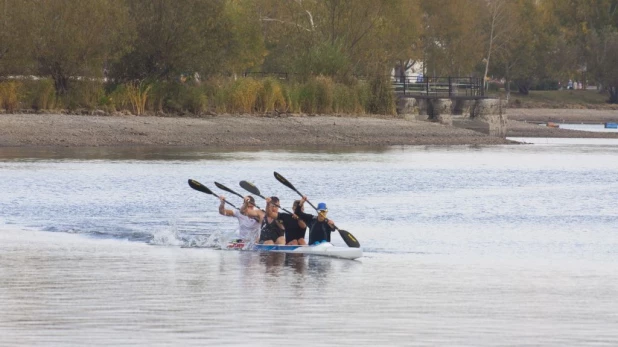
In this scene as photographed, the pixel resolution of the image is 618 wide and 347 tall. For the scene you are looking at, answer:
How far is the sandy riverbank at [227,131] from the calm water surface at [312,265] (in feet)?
22.3

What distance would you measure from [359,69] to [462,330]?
57683mm

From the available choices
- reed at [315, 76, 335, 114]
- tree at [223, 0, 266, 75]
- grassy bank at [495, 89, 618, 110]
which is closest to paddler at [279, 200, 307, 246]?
reed at [315, 76, 335, 114]

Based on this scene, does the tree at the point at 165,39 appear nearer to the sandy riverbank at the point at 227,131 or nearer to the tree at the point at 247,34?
the sandy riverbank at the point at 227,131

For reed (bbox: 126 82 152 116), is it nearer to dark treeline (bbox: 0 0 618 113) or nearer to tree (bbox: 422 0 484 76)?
dark treeline (bbox: 0 0 618 113)

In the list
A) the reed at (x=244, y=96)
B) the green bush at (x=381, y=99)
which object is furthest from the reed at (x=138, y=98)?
the green bush at (x=381, y=99)

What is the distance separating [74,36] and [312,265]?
121ft

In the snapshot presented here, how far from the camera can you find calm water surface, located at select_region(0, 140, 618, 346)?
1539 cm

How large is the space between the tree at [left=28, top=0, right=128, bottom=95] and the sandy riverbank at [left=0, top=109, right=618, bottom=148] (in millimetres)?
3688

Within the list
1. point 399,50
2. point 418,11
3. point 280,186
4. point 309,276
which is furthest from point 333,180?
point 418,11

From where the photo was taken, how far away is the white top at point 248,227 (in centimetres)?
2445

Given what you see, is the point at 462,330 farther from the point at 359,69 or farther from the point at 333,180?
the point at 359,69

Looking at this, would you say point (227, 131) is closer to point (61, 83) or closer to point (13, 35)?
point (61, 83)

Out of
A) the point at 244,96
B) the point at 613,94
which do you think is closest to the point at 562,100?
the point at 613,94

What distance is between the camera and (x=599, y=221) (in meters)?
31.2
